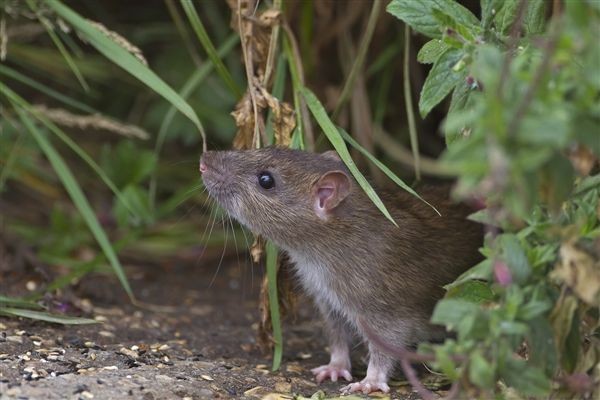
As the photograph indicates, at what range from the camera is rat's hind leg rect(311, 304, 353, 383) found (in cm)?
420

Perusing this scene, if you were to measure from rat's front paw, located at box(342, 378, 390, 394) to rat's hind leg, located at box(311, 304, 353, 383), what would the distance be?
0.68 ft

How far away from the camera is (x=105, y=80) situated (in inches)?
253

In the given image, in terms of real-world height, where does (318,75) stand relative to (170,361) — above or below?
above

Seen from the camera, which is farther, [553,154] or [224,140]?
[224,140]

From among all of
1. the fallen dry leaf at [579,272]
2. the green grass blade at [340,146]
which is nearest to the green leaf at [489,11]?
the green grass blade at [340,146]

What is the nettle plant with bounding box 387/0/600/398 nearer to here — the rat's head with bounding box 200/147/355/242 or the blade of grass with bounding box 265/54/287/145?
the rat's head with bounding box 200/147/355/242

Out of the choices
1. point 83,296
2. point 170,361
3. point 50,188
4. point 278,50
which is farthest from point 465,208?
point 50,188

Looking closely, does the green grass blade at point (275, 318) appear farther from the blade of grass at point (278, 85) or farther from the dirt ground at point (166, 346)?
the blade of grass at point (278, 85)

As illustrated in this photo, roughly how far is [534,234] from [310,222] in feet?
4.55

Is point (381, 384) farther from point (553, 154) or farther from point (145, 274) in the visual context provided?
point (145, 274)

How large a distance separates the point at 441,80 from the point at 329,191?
88 centimetres

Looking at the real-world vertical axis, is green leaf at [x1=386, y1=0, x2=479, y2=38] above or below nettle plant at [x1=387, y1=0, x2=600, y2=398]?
above

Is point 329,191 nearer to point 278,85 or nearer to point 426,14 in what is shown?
point 278,85

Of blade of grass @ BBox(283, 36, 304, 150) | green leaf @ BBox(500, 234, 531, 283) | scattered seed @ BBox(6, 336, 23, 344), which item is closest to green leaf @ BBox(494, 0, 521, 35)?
green leaf @ BBox(500, 234, 531, 283)
